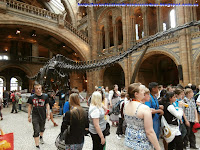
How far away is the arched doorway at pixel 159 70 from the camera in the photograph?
1462 centimetres

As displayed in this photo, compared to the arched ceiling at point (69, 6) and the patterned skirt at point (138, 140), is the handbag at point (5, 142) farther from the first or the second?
the arched ceiling at point (69, 6)

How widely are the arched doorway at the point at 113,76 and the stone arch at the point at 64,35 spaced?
10.7ft

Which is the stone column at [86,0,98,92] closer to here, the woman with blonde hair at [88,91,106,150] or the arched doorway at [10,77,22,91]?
the arched doorway at [10,77,22,91]

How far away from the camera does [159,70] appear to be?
52.7 feet

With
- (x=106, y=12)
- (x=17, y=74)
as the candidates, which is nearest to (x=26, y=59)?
(x=17, y=74)

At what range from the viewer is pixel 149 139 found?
5.11 ft

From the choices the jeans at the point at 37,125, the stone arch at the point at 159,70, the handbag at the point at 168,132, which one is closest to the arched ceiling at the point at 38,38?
the stone arch at the point at 159,70

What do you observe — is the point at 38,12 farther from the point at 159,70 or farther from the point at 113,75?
the point at 159,70

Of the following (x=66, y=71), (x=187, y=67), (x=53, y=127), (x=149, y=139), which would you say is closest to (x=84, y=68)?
(x=66, y=71)

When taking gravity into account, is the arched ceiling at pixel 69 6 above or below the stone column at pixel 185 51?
above

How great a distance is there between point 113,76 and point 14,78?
1479 centimetres

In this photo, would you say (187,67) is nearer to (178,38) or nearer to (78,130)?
(178,38)

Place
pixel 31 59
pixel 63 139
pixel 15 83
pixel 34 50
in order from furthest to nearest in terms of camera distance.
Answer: pixel 34 50, pixel 15 83, pixel 31 59, pixel 63 139

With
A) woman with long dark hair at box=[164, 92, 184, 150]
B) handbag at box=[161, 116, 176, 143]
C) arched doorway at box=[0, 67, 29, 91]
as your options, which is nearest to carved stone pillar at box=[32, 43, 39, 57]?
arched doorway at box=[0, 67, 29, 91]
